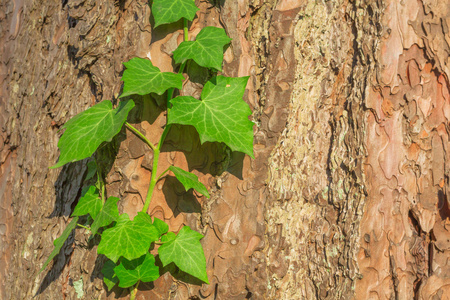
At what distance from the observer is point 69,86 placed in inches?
59.1

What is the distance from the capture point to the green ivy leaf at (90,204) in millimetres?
1271

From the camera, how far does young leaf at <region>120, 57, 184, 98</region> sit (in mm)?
1127

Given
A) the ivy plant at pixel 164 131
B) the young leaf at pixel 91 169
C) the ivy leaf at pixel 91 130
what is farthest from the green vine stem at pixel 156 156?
the young leaf at pixel 91 169

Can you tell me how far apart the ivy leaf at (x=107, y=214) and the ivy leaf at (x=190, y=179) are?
212mm

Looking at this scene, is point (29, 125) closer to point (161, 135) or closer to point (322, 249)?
point (161, 135)

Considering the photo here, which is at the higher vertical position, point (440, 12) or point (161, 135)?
point (440, 12)

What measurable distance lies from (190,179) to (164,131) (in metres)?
0.17

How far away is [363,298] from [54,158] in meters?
1.24

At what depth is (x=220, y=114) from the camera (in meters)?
1.15

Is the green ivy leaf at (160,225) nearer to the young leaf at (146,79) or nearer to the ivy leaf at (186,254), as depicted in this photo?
the ivy leaf at (186,254)

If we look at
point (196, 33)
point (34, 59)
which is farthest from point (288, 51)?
point (34, 59)

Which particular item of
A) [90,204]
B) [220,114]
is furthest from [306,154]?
[90,204]

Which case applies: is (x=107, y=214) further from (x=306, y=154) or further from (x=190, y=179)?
(x=306, y=154)

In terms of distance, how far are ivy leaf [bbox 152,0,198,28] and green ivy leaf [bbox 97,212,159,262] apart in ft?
2.01
